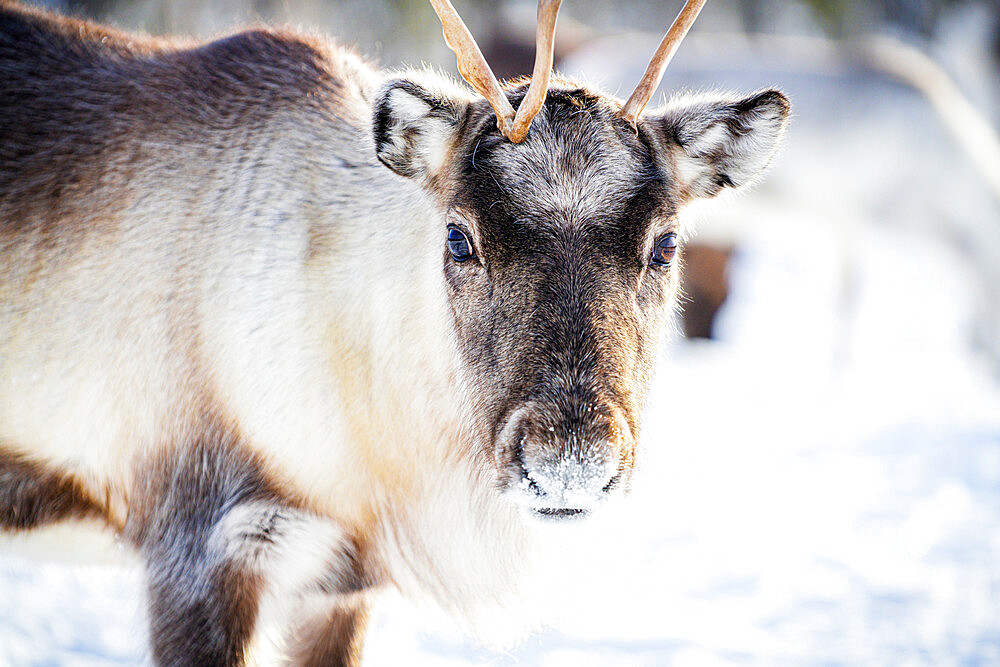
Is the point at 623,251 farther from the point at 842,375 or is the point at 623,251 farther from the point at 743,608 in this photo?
the point at 842,375

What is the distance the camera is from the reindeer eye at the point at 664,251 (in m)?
2.73

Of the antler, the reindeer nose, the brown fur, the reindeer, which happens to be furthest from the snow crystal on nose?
the brown fur

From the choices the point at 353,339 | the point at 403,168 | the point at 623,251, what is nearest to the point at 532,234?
the point at 623,251

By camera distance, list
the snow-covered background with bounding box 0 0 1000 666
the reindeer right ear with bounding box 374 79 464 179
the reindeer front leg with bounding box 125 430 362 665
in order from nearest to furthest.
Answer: the reindeer right ear with bounding box 374 79 464 179
the reindeer front leg with bounding box 125 430 362 665
the snow-covered background with bounding box 0 0 1000 666

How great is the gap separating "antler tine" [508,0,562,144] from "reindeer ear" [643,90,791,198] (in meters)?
0.47

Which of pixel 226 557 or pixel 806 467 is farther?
pixel 806 467

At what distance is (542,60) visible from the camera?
2.44 metres

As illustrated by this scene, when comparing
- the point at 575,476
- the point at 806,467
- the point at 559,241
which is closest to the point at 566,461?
the point at 575,476

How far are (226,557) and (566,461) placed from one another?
1224 mm

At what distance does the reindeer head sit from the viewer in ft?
7.60

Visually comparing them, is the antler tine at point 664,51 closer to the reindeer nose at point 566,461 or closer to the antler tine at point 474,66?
the antler tine at point 474,66

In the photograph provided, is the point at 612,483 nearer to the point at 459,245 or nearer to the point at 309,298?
the point at 459,245

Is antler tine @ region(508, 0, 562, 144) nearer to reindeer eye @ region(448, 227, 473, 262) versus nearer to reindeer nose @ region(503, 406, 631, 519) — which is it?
reindeer eye @ region(448, 227, 473, 262)

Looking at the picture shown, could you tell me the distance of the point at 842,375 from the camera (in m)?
9.31
